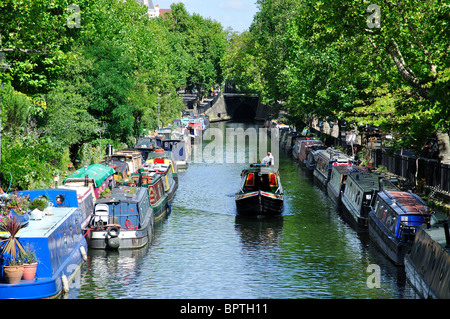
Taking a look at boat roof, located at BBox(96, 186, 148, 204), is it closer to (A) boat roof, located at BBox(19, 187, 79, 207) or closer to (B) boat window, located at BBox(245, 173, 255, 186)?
(A) boat roof, located at BBox(19, 187, 79, 207)

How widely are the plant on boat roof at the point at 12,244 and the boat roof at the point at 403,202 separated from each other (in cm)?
1581

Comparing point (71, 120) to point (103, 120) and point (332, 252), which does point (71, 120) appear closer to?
point (103, 120)

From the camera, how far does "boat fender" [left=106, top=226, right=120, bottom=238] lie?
3133cm

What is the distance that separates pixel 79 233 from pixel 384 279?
528 inches

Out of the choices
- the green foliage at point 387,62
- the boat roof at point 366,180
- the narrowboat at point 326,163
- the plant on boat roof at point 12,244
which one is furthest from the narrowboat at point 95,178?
the narrowboat at point 326,163

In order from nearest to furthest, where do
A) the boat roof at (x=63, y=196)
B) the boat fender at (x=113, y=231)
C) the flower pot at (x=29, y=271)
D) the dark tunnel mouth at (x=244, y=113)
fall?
the flower pot at (x=29, y=271), the boat roof at (x=63, y=196), the boat fender at (x=113, y=231), the dark tunnel mouth at (x=244, y=113)

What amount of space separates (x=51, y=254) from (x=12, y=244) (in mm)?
1767

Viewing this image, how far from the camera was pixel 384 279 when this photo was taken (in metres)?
27.4

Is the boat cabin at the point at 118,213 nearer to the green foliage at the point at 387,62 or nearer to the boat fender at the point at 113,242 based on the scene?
the boat fender at the point at 113,242

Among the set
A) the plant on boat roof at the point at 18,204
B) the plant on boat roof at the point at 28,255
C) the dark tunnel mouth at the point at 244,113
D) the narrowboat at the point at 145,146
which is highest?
the dark tunnel mouth at the point at 244,113

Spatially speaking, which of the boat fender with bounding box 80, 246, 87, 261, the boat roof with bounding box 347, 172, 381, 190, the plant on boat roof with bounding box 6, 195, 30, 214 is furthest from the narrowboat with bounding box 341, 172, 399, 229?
the plant on boat roof with bounding box 6, 195, 30, 214

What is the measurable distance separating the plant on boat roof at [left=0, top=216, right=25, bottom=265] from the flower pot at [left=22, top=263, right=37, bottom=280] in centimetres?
31

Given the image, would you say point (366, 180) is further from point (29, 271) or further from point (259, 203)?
point (29, 271)

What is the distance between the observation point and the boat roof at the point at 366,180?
3737 cm
